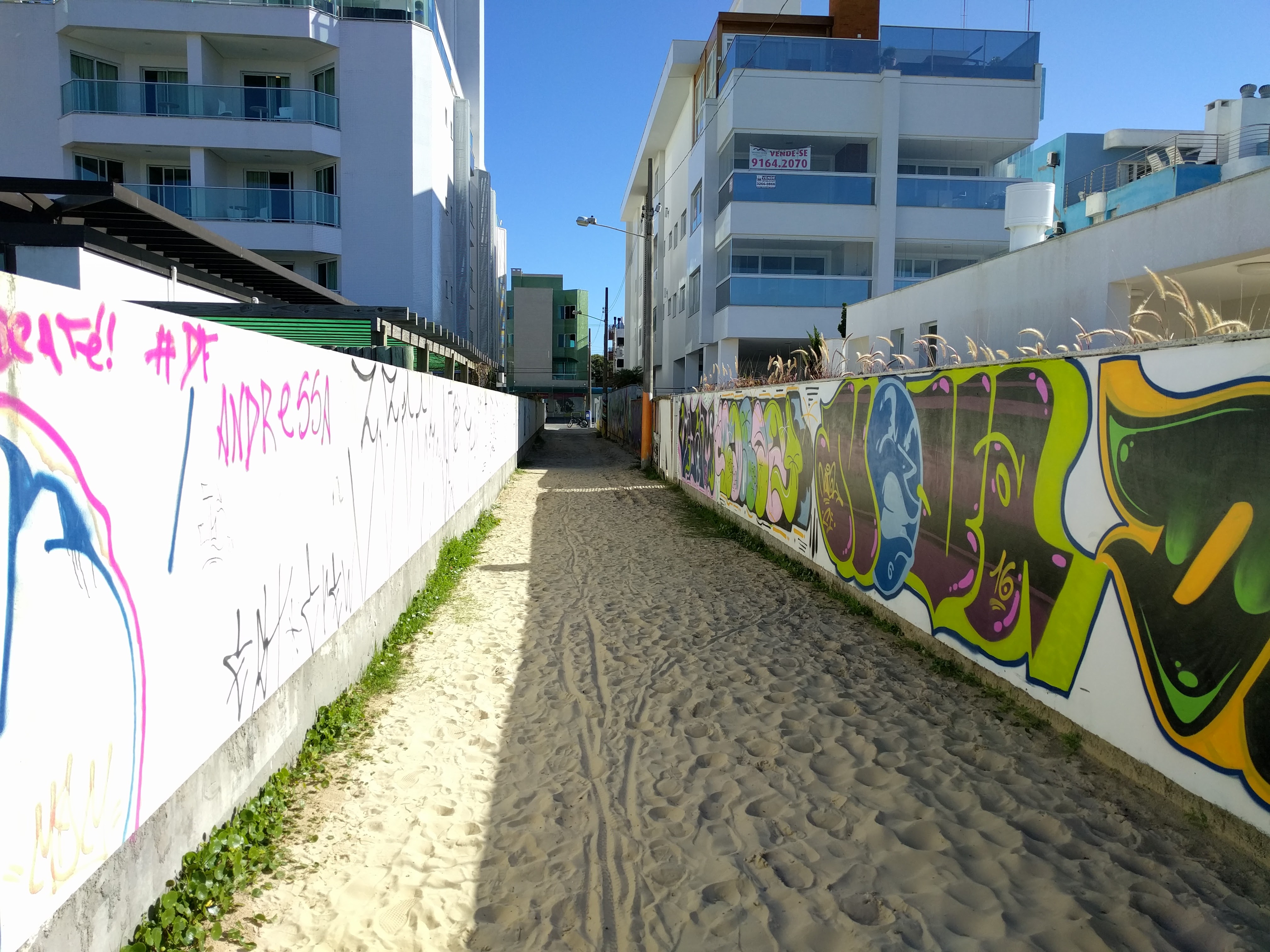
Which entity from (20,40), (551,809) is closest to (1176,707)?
(551,809)

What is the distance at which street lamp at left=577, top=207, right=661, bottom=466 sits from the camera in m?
23.9

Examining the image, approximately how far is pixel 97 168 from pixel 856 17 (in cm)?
2603

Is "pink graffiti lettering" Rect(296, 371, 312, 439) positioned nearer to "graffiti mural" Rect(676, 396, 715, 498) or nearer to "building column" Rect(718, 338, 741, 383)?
"graffiti mural" Rect(676, 396, 715, 498)

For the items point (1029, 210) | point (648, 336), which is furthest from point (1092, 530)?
point (648, 336)

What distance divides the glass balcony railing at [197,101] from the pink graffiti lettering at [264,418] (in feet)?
83.3

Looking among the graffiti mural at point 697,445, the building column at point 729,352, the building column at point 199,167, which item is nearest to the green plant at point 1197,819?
the graffiti mural at point 697,445

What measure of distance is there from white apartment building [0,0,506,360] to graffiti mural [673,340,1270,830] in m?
22.5

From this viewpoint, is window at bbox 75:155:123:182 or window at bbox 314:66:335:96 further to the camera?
window at bbox 314:66:335:96

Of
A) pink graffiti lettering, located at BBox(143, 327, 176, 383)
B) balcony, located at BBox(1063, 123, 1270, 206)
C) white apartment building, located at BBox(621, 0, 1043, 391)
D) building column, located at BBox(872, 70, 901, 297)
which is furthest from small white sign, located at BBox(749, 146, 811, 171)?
pink graffiti lettering, located at BBox(143, 327, 176, 383)

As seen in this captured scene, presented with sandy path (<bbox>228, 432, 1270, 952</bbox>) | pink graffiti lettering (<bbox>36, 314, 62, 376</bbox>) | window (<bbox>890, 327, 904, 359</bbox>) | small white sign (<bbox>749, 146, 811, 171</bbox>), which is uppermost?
small white sign (<bbox>749, 146, 811, 171</bbox>)

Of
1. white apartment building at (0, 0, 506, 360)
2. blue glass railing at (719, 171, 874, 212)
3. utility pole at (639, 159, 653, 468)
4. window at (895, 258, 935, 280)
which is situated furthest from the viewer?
window at (895, 258, 935, 280)

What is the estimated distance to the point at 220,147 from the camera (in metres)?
26.0

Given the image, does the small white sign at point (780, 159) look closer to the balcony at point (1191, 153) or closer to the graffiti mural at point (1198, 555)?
the balcony at point (1191, 153)

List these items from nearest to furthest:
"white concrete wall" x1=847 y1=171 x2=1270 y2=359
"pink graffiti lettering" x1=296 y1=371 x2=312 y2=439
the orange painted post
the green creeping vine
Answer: the green creeping vine → "pink graffiti lettering" x1=296 y1=371 x2=312 y2=439 → "white concrete wall" x1=847 y1=171 x2=1270 y2=359 → the orange painted post
